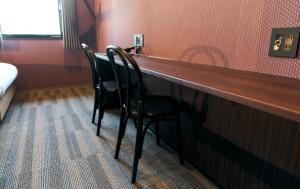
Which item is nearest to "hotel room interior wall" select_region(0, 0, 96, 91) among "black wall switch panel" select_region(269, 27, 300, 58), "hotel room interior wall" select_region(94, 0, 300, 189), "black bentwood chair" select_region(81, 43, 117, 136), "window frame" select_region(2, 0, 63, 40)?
"window frame" select_region(2, 0, 63, 40)

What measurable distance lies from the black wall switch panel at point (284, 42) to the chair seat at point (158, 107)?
63 cm

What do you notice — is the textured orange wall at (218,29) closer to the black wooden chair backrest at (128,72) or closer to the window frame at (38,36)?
the black wooden chair backrest at (128,72)

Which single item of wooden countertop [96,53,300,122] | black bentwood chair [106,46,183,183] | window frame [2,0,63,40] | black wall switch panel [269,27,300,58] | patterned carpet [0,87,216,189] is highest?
window frame [2,0,63,40]

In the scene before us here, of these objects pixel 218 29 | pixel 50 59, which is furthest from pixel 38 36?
pixel 218 29

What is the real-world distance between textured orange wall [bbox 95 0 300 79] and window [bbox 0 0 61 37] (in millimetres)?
1895

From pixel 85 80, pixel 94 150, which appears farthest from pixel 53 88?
pixel 94 150

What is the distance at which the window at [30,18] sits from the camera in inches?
129

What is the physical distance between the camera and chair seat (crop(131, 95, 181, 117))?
1.32 m

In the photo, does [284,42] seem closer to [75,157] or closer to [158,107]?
[158,107]

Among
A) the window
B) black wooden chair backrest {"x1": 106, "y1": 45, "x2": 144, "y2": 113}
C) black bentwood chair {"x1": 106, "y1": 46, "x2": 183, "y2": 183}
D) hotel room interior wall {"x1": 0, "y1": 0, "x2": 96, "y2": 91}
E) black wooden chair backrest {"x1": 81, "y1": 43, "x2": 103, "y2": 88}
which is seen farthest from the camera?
hotel room interior wall {"x1": 0, "y1": 0, "x2": 96, "y2": 91}

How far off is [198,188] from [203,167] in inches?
7.5

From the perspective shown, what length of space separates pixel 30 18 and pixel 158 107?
3179mm

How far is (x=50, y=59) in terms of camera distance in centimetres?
367

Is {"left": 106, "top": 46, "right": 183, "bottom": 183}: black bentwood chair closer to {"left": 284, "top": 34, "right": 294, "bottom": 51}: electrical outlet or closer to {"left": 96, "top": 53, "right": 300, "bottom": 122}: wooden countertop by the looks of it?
{"left": 96, "top": 53, "right": 300, "bottom": 122}: wooden countertop
